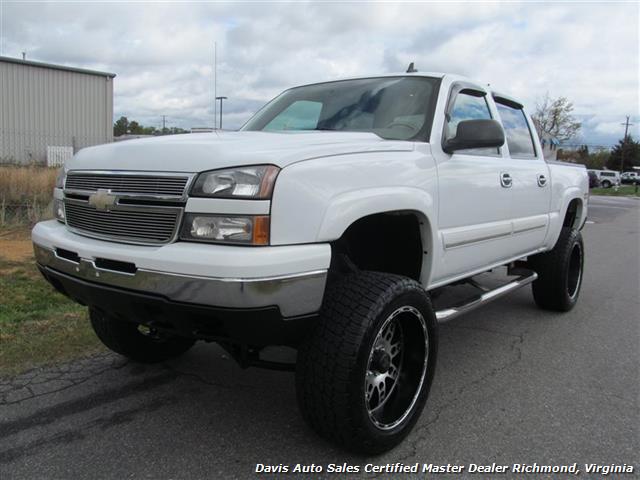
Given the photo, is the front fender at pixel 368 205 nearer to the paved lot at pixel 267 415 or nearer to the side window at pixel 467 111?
the side window at pixel 467 111

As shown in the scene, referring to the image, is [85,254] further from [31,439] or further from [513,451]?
[513,451]

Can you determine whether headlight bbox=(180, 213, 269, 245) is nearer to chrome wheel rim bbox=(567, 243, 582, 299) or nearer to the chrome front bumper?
the chrome front bumper

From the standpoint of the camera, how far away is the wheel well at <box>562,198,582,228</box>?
19.1 ft

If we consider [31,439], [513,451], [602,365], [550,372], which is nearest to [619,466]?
[513,451]

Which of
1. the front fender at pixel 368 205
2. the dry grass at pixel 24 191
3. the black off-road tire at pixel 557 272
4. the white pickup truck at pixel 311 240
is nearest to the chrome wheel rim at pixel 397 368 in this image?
the white pickup truck at pixel 311 240

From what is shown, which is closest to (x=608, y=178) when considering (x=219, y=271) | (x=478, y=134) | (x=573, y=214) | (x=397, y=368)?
(x=573, y=214)

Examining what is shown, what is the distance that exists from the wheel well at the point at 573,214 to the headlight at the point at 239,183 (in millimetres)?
4445

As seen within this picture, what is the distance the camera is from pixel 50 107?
3125 centimetres

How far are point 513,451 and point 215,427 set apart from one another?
5.13 ft

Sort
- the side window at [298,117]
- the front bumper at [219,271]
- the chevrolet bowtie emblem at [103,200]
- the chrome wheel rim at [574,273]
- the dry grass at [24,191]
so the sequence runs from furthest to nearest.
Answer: the dry grass at [24,191]
the chrome wheel rim at [574,273]
the side window at [298,117]
the chevrolet bowtie emblem at [103,200]
the front bumper at [219,271]

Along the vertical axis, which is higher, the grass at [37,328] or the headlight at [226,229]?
the headlight at [226,229]

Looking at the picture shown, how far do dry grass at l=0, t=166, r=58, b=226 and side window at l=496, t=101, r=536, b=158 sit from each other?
7.76 m

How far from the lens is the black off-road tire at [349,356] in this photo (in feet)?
8.15

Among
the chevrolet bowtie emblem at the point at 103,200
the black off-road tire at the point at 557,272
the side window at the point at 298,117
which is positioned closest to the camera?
the chevrolet bowtie emblem at the point at 103,200
